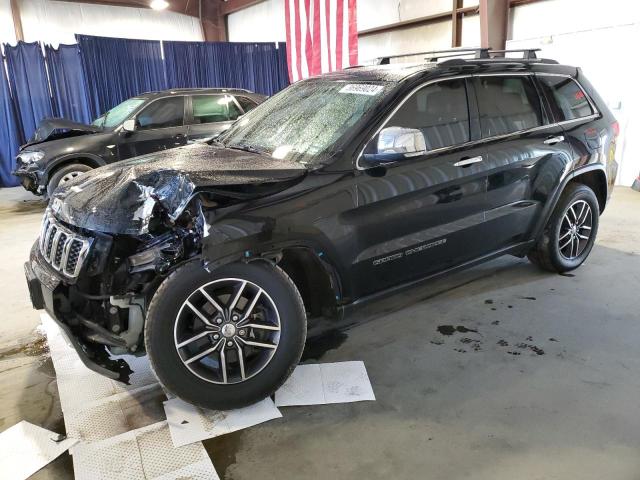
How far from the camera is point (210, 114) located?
738 centimetres

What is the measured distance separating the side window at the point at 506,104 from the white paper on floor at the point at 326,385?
1.69 m

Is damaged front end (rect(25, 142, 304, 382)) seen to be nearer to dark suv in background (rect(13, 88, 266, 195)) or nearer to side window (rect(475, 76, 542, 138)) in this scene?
side window (rect(475, 76, 542, 138))

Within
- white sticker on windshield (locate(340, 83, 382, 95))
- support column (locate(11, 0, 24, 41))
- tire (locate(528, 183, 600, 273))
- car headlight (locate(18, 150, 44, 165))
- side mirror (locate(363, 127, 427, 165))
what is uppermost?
support column (locate(11, 0, 24, 41))

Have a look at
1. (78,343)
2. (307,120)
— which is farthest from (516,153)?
(78,343)

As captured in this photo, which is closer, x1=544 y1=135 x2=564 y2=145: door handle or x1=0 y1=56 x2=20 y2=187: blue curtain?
x1=544 y1=135 x2=564 y2=145: door handle

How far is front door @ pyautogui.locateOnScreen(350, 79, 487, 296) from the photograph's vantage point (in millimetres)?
2768

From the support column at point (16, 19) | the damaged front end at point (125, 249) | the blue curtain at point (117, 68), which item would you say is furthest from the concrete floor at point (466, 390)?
the support column at point (16, 19)

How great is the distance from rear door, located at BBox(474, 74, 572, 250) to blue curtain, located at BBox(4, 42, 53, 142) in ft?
30.6

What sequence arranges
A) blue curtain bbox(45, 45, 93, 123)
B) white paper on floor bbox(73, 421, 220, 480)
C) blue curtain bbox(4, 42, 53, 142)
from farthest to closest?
blue curtain bbox(45, 45, 93, 123) → blue curtain bbox(4, 42, 53, 142) → white paper on floor bbox(73, 421, 220, 480)

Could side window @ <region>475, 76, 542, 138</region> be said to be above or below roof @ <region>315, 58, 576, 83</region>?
below

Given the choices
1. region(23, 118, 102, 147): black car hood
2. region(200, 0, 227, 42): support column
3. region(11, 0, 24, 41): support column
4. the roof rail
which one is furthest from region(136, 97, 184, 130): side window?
region(200, 0, 227, 42): support column

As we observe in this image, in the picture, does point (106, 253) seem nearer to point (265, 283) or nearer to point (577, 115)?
point (265, 283)

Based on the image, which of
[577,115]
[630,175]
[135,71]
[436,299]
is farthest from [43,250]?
[135,71]

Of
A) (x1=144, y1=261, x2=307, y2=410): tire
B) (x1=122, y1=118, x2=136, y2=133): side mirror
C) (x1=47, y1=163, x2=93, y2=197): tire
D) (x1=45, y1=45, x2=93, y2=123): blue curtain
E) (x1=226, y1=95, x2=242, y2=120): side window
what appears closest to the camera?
(x1=144, y1=261, x2=307, y2=410): tire
